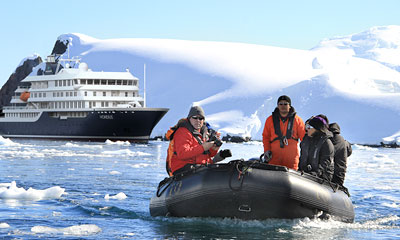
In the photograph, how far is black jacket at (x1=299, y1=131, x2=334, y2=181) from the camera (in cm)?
969

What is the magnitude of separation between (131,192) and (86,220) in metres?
4.49

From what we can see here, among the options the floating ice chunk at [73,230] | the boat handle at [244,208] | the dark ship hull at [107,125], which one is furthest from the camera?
the dark ship hull at [107,125]

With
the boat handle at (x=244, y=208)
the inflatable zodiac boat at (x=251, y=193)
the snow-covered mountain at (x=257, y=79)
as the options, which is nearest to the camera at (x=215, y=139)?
the inflatable zodiac boat at (x=251, y=193)

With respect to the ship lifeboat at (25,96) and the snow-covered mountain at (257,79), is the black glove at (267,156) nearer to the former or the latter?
the snow-covered mountain at (257,79)

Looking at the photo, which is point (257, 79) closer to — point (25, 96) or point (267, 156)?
point (25, 96)

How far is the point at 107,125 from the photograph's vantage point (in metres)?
57.9

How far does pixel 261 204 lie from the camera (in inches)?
362

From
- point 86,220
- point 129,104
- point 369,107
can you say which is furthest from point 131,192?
point 369,107

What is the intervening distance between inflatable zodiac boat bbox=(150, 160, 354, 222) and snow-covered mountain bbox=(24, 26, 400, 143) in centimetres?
4833

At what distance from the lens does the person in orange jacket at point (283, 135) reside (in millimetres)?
9609

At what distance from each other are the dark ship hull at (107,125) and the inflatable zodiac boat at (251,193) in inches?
1873

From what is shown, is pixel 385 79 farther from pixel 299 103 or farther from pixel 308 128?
pixel 308 128

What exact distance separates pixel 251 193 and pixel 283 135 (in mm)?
1072

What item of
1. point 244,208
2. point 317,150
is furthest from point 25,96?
point 244,208
